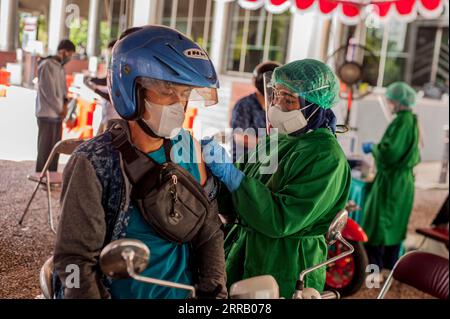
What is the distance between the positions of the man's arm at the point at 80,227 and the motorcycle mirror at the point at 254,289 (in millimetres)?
358

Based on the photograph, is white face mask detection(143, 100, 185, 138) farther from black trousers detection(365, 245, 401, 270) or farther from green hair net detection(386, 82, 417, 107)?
black trousers detection(365, 245, 401, 270)

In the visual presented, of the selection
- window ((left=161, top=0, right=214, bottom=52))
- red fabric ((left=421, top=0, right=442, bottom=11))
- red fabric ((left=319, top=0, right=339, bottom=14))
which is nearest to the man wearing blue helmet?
window ((left=161, top=0, right=214, bottom=52))

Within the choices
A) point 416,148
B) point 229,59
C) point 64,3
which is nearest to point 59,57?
point 64,3

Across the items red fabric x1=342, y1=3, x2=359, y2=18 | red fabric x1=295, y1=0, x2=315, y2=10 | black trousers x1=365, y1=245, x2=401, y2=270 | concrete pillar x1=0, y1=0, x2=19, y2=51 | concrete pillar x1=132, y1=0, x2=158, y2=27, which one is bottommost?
black trousers x1=365, y1=245, x2=401, y2=270

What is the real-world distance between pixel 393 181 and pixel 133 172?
4.08 meters

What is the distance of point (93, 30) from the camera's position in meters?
2.36

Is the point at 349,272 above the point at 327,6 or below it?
below

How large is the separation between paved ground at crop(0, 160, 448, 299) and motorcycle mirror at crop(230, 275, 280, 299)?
0.86 metres

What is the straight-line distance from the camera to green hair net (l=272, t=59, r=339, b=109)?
1.98 m

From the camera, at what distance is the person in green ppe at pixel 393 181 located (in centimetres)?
502

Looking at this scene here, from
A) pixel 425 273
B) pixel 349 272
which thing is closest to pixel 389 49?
pixel 349 272

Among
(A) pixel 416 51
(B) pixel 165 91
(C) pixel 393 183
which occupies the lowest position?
(C) pixel 393 183

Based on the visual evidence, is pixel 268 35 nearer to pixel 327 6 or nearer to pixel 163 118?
pixel 327 6
